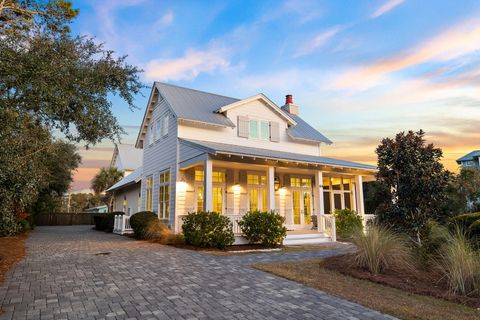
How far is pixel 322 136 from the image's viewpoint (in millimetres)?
19281

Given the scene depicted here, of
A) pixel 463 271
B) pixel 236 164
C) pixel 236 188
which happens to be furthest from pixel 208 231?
pixel 463 271

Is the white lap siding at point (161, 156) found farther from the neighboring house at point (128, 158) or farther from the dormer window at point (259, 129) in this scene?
the neighboring house at point (128, 158)

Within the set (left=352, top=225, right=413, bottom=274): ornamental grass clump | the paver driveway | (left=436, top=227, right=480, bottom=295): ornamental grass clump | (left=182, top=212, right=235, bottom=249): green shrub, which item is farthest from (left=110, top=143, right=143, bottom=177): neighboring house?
(left=436, top=227, right=480, bottom=295): ornamental grass clump

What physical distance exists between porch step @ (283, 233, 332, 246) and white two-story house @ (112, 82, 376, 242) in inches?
25.9

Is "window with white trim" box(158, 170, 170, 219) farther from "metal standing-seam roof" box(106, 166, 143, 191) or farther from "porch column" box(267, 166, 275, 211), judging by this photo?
"porch column" box(267, 166, 275, 211)

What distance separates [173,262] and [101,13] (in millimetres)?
8886

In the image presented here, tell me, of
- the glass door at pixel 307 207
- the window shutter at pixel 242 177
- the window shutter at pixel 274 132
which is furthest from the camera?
the glass door at pixel 307 207

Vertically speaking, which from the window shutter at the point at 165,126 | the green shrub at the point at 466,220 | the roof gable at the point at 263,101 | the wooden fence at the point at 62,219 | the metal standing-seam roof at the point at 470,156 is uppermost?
the metal standing-seam roof at the point at 470,156

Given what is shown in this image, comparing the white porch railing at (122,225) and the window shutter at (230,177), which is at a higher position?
the window shutter at (230,177)

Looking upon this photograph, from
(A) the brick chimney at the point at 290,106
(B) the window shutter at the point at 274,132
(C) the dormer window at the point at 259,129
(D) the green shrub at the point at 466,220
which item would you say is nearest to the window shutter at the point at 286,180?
(B) the window shutter at the point at 274,132

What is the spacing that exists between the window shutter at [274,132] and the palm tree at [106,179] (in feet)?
79.7

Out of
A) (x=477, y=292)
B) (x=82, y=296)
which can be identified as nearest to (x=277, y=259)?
(x=477, y=292)

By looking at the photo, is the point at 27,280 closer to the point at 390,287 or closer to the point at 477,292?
the point at 390,287

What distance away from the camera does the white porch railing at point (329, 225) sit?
45.7 feet
